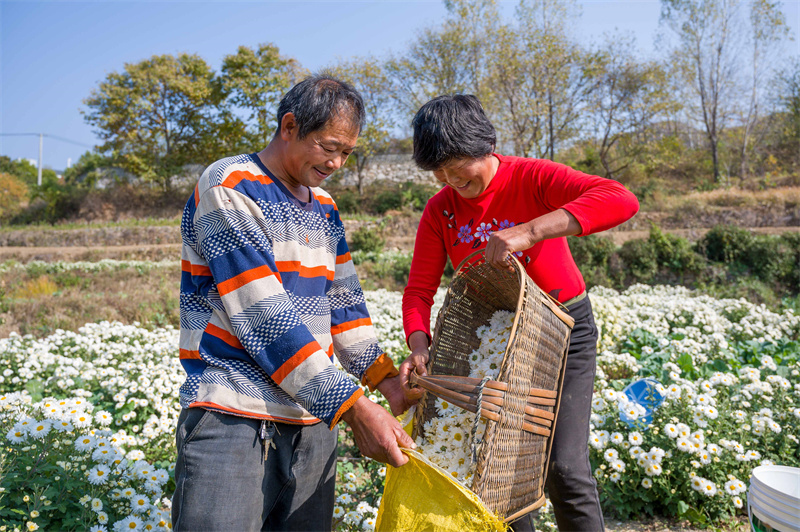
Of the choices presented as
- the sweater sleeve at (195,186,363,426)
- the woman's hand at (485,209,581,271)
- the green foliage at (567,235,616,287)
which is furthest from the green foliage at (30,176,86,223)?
the woman's hand at (485,209,581,271)

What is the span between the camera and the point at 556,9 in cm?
2220

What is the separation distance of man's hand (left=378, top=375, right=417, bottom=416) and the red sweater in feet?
0.77

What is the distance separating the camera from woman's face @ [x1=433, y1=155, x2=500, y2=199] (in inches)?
76.4

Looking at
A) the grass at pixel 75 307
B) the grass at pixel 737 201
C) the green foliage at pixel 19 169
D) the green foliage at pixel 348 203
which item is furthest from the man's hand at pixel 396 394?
the green foliage at pixel 19 169

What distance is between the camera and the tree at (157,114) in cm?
2478

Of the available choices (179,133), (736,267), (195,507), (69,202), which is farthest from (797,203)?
(69,202)

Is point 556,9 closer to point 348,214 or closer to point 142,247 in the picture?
point 348,214

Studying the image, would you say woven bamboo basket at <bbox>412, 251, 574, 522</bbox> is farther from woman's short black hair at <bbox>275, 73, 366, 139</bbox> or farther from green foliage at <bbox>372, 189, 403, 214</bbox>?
green foliage at <bbox>372, 189, 403, 214</bbox>

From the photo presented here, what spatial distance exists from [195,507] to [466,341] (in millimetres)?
1162

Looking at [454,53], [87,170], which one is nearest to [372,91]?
[454,53]

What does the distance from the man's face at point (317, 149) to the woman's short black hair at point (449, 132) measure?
0.31 metres

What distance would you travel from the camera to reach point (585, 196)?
1793 mm

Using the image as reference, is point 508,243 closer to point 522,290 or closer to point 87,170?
point 522,290

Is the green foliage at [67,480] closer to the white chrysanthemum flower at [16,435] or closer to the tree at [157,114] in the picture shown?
the white chrysanthemum flower at [16,435]
